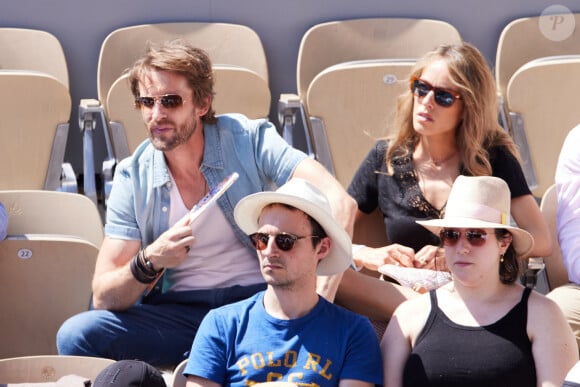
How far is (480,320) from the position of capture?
259 cm

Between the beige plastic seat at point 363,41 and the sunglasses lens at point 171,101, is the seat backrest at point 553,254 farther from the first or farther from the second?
the beige plastic seat at point 363,41

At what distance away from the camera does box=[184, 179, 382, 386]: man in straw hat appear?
254 centimetres

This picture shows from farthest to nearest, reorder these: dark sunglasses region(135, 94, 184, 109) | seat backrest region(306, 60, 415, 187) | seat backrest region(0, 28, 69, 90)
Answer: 1. seat backrest region(0, 28, 69, 90)
2. seat backrest region(306, 60, 415, 187)
3. dark sunglasses region(135, 94, 184, 109)

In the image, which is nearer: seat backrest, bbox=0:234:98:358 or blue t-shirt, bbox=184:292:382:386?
blue t-shirt, bbox=184:292:382:386

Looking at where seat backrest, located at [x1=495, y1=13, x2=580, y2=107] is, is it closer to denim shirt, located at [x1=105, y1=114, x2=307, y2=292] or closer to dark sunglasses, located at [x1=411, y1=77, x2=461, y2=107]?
dark sunglasses, located at [x1=411, y1=77, x2=461, y2=107]

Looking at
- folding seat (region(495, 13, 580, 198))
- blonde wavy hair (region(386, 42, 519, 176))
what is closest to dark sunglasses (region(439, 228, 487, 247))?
blonde wavy hair (region(386, 42, 519, 176))

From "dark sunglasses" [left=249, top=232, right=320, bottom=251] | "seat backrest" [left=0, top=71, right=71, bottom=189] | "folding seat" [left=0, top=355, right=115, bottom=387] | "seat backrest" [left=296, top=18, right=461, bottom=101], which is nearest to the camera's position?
"dark sunglasses" [left=249, top=232, right=320, bottom=251]

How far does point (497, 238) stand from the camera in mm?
2664

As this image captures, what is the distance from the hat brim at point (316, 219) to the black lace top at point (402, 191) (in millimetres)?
686

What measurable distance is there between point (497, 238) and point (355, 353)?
464mm

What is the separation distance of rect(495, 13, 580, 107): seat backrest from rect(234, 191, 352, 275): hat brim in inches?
95.5

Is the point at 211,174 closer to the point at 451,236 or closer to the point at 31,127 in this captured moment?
the point at 451,236

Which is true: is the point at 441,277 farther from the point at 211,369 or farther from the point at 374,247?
the point at 211,369

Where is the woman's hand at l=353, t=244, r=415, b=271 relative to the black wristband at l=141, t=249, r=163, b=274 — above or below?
below
